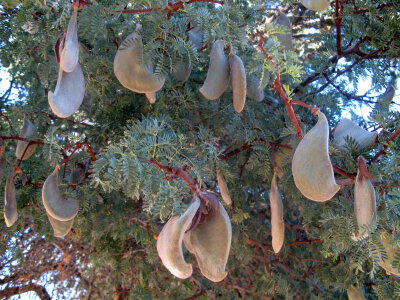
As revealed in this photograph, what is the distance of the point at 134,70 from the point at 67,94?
25 centimetres

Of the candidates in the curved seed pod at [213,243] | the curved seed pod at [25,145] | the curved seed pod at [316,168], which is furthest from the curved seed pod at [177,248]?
the curved seed pod at [25,145]

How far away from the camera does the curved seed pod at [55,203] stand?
1314 millimetres

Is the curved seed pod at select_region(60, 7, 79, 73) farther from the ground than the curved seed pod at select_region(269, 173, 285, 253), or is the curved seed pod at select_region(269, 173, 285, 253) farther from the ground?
the curved seed pod at select_region(60, 7, 79, 73)

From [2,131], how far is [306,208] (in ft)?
5.08

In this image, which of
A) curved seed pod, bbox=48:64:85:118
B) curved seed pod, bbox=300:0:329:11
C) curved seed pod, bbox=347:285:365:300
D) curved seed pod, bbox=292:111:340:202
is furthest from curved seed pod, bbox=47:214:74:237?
curved seed pod, bbox=347:285:365:300

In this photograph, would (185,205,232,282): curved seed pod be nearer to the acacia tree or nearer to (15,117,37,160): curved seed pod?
the acacia tree

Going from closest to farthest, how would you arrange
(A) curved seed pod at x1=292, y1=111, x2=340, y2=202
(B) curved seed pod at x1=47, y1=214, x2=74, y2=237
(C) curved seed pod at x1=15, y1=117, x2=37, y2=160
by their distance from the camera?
1. (A) curved seed pod at x1=292, y1=111, x2=340, y2=202
2. (B) curved seed pod at x1=47, y1=214, x2=74, y2=237
3. (C) curved seed pod at x1=15, y1=117, x2=37, y2=160

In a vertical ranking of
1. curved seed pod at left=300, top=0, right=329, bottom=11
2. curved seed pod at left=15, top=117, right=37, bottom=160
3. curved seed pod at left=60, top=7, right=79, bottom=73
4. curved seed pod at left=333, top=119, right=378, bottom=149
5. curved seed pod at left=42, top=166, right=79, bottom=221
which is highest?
curved seed pod at left=300, top=0, right=329, bottom=11

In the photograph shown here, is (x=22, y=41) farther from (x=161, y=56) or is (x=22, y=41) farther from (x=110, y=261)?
(x=110, y=261)

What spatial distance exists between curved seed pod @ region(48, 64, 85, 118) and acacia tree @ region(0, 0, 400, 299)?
14 cm

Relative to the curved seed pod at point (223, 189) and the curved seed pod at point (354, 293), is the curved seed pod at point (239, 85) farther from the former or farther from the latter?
the curved seed pod at point (354, 293)

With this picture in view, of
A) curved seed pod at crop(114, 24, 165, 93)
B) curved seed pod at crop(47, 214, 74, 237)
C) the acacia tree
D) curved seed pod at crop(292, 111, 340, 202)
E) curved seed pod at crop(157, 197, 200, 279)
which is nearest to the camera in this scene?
curved seed pod at crop(157, 197, 200, 279)

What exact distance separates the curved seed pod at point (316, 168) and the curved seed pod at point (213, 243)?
24 centimetres

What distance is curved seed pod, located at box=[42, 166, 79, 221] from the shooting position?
131cm
